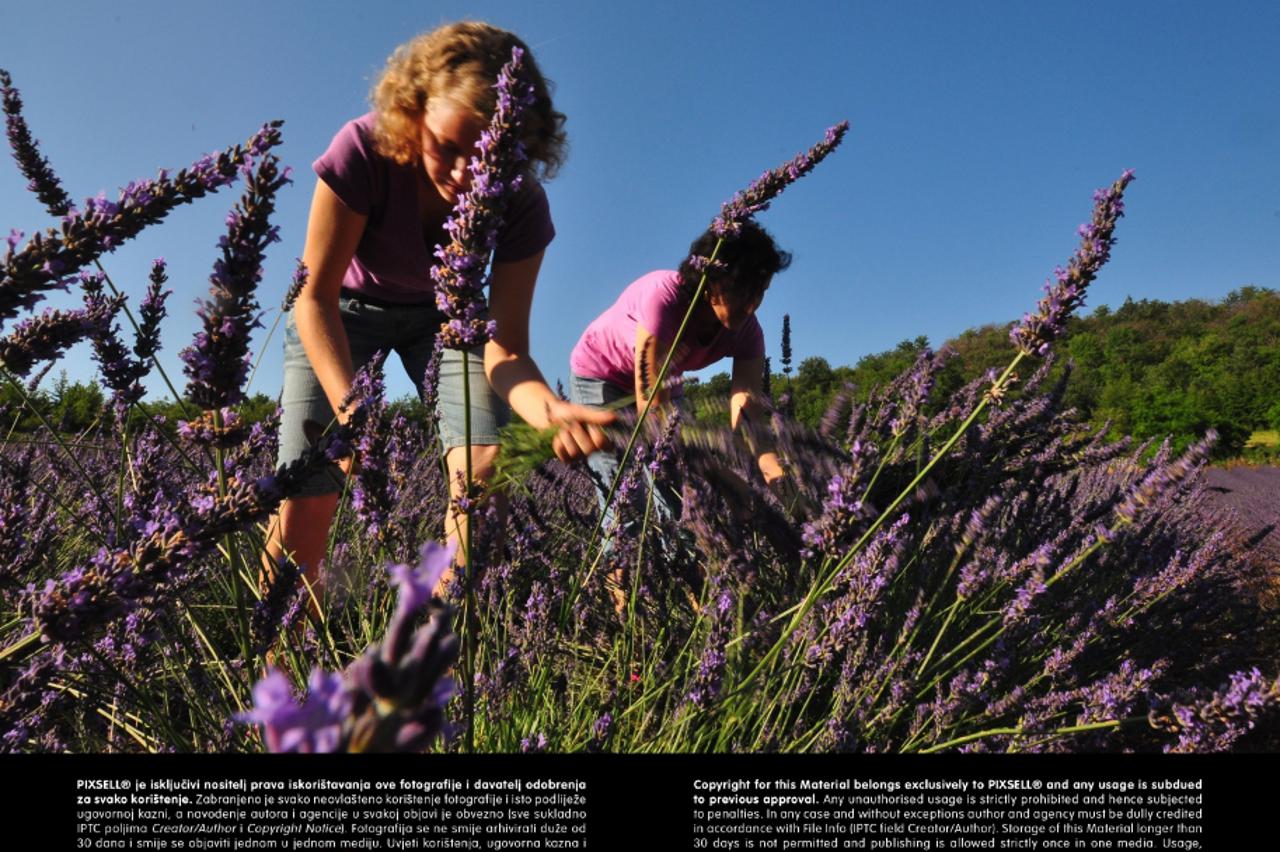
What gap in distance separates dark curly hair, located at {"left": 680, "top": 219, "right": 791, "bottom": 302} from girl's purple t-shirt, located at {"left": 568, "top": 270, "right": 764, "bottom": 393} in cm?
12

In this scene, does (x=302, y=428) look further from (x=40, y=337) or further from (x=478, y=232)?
(x=478, y=232)

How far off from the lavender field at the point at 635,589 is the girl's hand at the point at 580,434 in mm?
83

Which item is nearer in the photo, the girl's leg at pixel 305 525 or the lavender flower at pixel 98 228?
the lavender flower at pixel 98 228

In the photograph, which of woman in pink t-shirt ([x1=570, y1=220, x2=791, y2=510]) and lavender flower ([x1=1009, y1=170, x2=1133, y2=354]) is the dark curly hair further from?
lavender flower ([x1=1009, y1=170, x2=1133, y2=354])

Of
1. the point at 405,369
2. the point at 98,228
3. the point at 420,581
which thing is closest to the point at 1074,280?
the point at 420,581

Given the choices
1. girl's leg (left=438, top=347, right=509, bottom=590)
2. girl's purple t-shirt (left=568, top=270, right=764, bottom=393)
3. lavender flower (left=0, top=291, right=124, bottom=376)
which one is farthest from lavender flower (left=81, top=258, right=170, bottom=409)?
girl's purple t-shirt (left=568, top=270, right=764, bottom=393)

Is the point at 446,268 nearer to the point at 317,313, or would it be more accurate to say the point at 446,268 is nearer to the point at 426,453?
the point at 317,313

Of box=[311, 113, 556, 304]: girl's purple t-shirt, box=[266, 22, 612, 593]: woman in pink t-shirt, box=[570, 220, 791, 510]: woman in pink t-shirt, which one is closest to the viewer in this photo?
box=[266, 22, 612, 593]: woman in pink t-shirt

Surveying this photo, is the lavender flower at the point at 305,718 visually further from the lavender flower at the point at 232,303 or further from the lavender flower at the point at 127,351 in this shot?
the lavender flower at the point at 127,351

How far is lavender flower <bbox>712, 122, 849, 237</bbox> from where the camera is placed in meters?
1.61

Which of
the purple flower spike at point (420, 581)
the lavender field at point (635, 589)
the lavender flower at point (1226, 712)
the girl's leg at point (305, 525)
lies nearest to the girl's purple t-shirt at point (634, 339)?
the lavender field at point (635, 589)

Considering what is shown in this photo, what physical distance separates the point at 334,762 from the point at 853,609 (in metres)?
0.96

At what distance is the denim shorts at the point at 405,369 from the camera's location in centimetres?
221

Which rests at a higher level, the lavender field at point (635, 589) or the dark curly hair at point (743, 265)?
the dark curly hair at point (743, 265)
